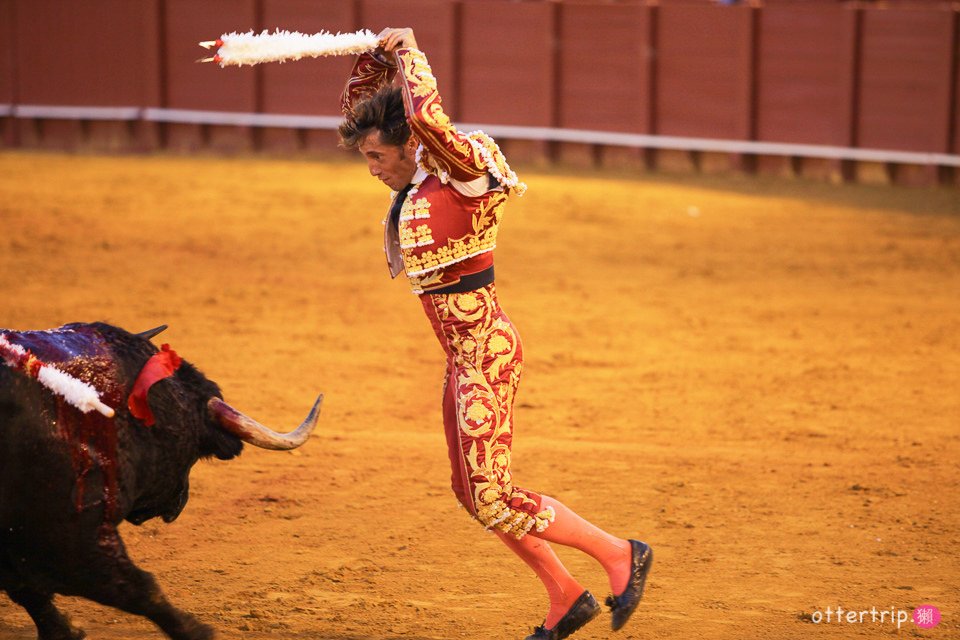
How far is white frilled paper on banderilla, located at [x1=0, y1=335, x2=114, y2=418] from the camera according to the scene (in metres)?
2.88

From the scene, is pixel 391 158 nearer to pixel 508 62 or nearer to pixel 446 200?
pixel 446 200

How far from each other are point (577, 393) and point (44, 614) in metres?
2.93

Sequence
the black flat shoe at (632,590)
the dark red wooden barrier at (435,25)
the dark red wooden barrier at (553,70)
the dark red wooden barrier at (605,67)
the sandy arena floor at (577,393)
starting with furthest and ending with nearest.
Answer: the dark red wooden barrier at (435,25), the dark red wooden barrier at (605,67), the dark red wooden barrier at (553,70), the sandy arena floor at (577,393), the black flat shoe at (632,590)

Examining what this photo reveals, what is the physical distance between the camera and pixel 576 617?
3113 millimetres

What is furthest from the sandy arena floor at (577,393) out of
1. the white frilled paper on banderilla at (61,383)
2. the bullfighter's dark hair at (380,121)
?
the bullfighter's dark hair at (380,121)

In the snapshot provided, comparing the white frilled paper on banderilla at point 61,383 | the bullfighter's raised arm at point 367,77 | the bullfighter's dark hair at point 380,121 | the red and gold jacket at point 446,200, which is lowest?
the white frilled paper on banderilla at point 61,383

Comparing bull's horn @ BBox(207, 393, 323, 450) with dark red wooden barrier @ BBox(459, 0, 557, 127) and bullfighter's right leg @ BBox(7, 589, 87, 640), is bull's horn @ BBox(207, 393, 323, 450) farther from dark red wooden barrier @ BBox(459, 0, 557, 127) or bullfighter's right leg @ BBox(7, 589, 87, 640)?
Answer: dark red wooden barrier @ BBox(459, 0, 557, 127)

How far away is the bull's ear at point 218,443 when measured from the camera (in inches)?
124

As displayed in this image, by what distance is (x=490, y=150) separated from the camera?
2924 millimetres

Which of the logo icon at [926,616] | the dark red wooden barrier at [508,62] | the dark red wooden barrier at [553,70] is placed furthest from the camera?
the dark red wooden barrier at [508,62]

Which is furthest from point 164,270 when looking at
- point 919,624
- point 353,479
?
point 919,624

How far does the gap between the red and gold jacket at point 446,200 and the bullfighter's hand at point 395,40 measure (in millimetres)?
42

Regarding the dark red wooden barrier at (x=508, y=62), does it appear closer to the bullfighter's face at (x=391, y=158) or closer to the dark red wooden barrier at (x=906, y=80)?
the dark red wooden barrier at (x=906, y=80)

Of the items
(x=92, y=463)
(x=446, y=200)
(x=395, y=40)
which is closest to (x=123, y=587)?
(x=92, y=463)
